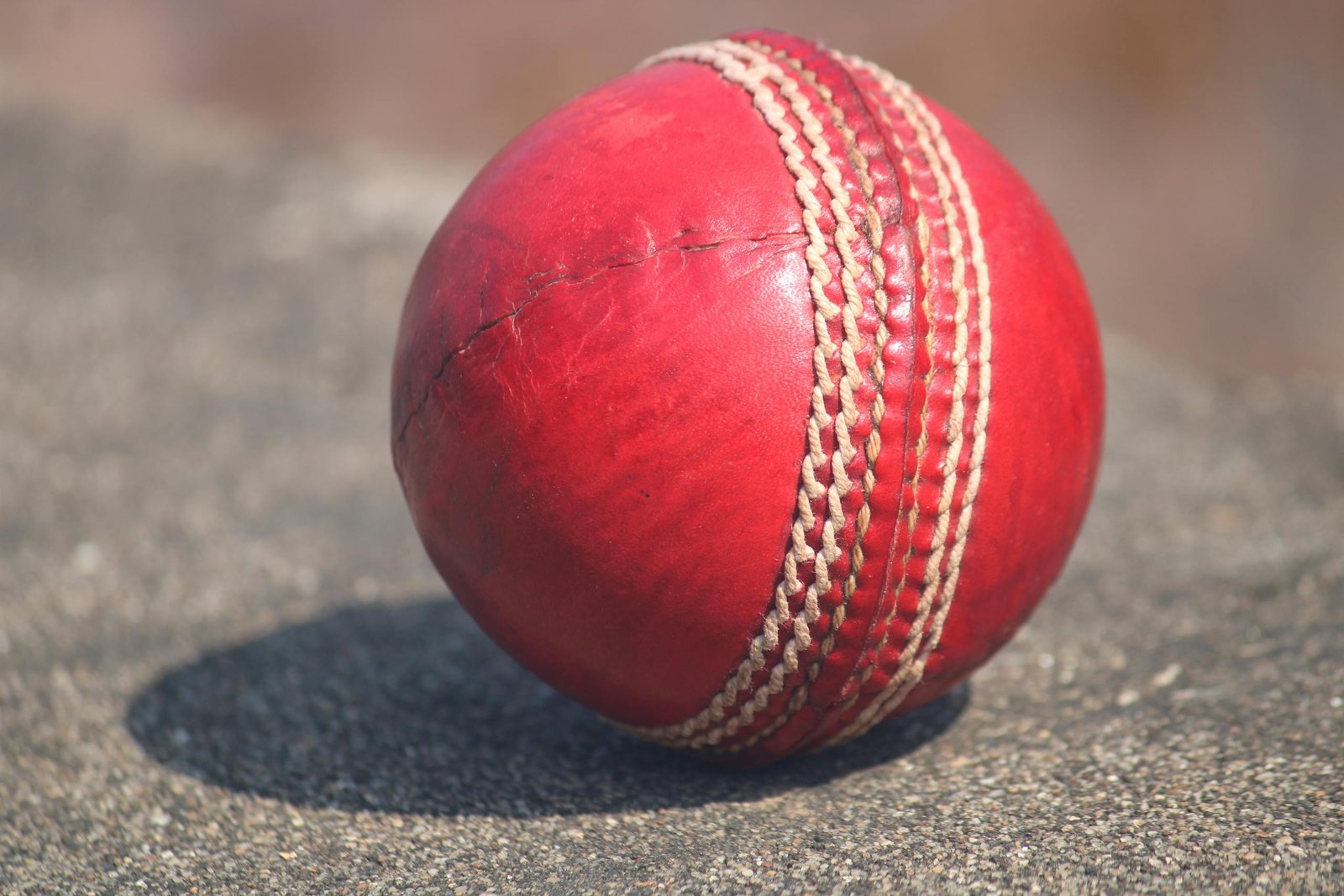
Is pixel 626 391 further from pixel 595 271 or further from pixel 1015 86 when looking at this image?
pixel 1015 86

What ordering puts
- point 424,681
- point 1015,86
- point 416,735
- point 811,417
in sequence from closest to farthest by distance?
point 811,417, point 416,735, point 424,681, point 1015,86

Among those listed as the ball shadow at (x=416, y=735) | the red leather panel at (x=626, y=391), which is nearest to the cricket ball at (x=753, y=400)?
the red leather panel at (x=626, y=391)

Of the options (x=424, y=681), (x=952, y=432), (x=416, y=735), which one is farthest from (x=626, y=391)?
(x=424, y=681)

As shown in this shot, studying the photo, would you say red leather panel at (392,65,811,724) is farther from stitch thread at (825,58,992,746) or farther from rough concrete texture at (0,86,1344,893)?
rough concrete texture at (0,86,1344,893)

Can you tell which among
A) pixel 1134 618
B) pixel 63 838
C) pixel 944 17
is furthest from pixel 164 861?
pixel 944 17

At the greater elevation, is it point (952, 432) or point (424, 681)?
point (952, 432)

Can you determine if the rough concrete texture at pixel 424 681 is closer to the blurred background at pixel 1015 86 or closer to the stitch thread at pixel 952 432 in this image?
the stitch thread at pixel 952 432
